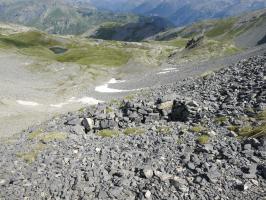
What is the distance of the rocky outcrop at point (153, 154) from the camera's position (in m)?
21.1

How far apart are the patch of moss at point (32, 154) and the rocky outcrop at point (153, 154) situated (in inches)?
3.9

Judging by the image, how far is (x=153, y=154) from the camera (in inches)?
1003

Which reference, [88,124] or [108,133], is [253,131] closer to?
[108,133]

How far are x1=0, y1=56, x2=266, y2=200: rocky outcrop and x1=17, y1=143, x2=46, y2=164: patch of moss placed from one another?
0.32 feet

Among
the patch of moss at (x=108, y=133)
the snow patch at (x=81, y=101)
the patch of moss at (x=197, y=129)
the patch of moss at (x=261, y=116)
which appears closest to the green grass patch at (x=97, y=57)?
the snow patch at (x=81, y=101)

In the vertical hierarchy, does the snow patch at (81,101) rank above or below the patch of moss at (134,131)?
below

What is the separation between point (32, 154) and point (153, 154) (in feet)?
29.1

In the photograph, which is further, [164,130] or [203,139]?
[164,130]

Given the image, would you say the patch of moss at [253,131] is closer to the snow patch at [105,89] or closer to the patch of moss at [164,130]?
the patch of moss at [164,130]

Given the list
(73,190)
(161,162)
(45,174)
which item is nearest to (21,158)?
(45,174)

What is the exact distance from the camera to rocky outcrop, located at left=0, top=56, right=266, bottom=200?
2106 centimetres

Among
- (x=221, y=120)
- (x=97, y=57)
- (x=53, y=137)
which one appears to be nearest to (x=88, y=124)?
(x=53, y=137)

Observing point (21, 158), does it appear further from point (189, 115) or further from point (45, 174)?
point (189, 115)

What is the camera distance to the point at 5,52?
17288cm
